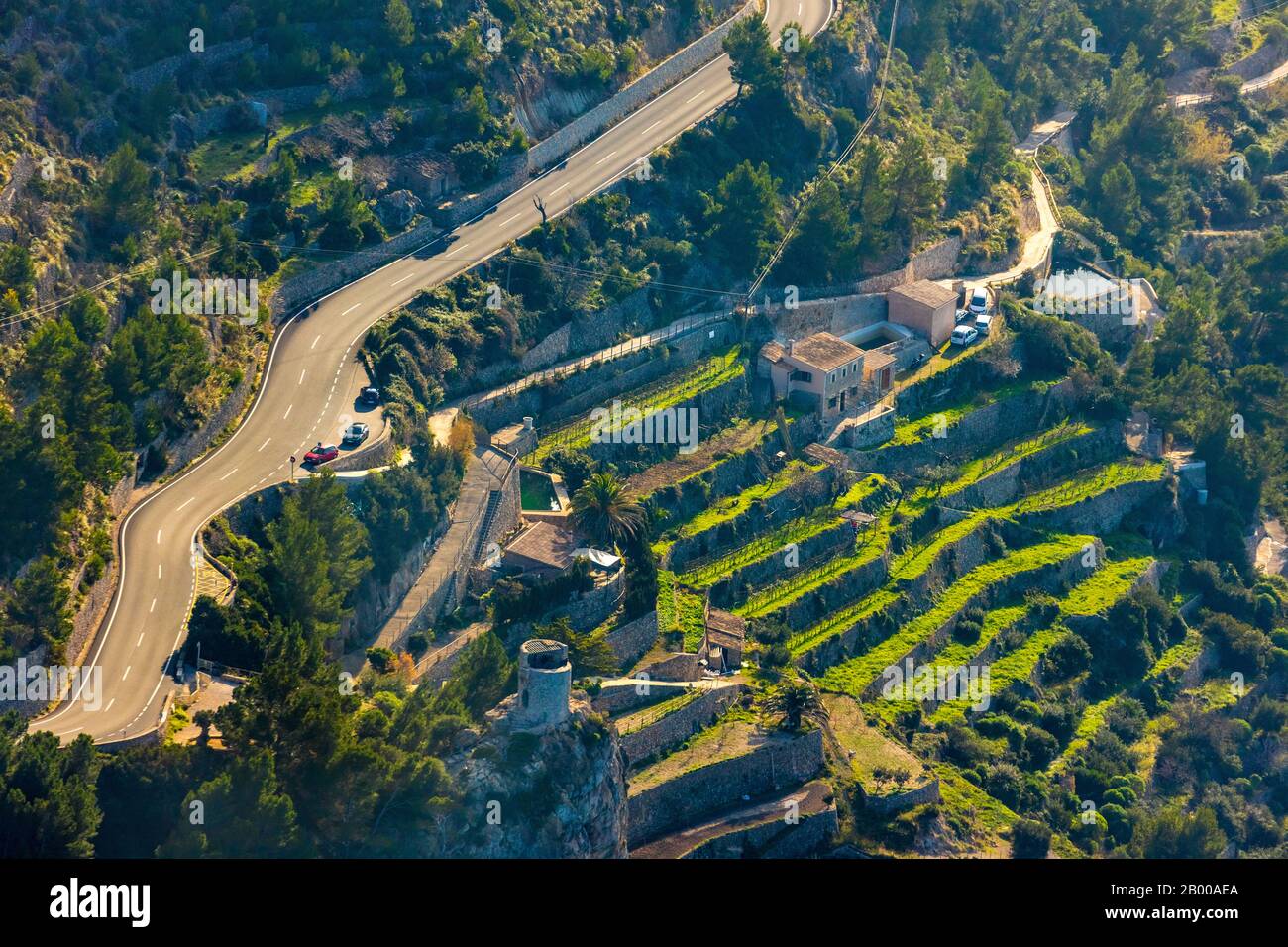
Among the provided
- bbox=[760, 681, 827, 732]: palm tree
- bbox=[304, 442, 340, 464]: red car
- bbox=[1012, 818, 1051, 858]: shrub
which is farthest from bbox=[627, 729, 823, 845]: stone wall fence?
bbox=[304, 442, 340, 464]: red car

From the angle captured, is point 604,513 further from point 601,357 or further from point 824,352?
point 824,352

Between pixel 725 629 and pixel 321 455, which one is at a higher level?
pixel 321 455

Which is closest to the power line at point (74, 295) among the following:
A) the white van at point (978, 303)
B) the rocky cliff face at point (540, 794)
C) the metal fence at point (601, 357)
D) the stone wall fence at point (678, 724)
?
the metal fence at point (601, 357)

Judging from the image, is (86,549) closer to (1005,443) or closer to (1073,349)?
(1005,443)

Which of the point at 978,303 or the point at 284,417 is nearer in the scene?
the point at 284,417

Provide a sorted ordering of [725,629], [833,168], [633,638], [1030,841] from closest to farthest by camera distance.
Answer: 1. [633,638]
2. [1030,841]
3. [725,629]
4. [833,168]

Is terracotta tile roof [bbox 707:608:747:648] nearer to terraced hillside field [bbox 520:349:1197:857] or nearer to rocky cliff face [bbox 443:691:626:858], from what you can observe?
terraced hillside field [bbox 520:349:1197:857]

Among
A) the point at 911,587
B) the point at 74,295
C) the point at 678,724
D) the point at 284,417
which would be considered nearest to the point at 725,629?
the point at 678,724
